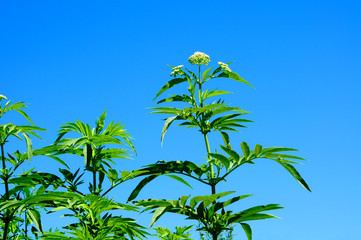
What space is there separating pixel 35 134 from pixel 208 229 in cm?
→ 168

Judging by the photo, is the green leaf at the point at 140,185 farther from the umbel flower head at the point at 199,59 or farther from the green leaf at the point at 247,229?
the umbel flower head at the point at 199,59

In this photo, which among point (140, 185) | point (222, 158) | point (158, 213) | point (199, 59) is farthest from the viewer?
point (199, 59)

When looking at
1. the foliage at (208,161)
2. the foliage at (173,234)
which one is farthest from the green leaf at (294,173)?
the foliage at (173,234)

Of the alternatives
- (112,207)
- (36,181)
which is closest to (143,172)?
(112,207)

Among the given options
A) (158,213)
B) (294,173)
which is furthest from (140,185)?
(294,173)

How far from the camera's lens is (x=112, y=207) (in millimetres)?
3109

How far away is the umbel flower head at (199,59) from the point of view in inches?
127

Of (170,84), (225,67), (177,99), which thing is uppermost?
(225,67)

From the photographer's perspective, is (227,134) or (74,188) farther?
(74,188)

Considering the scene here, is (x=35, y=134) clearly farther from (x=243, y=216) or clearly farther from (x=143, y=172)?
(x=243, y=216)

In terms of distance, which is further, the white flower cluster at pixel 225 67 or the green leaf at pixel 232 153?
the white flower cluster at pixel 225 67

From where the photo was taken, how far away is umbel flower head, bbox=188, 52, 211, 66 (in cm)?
323

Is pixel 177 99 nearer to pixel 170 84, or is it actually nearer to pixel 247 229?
pixel 170 84

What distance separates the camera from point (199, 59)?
127 inches
